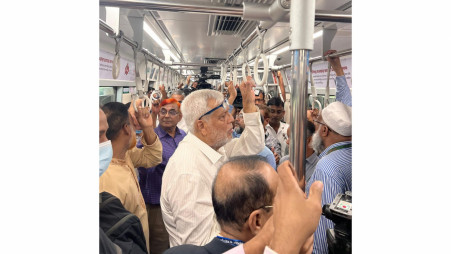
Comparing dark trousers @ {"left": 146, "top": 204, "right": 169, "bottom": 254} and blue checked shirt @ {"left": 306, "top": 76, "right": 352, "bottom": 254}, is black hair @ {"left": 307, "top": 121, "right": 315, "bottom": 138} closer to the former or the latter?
blue checked shirt @ {"left": 306, "top": 76, "right": 352, "bottom": 254}

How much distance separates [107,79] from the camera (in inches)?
152

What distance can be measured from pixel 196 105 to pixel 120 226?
939mm

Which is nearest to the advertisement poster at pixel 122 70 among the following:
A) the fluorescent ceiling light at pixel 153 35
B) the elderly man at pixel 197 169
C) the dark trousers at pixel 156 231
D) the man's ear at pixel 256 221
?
the fluorescent ceiling light at pixel 153 35

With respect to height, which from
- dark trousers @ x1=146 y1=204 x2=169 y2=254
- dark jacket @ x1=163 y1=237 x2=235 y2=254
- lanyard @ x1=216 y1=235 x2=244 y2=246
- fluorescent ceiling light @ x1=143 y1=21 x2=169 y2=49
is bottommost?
dark trousers @ x1=146 y1=204 x2=169 y2=254

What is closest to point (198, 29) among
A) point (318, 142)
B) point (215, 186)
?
point (318, 142)

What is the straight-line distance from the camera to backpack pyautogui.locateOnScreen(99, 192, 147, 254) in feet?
3.62

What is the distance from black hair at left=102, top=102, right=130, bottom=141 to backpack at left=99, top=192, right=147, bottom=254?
51cm

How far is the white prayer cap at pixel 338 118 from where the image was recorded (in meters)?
1.73

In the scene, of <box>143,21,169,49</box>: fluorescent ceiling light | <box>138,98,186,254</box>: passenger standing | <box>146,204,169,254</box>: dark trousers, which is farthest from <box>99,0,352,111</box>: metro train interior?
<box>146,204,169,254</box>: dark trousers

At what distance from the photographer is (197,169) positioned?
148 cm

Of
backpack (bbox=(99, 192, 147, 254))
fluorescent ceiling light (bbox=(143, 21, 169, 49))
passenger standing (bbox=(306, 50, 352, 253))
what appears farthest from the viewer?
fluorescent ceiling light (bbox=(143, 21, 169, 49))
